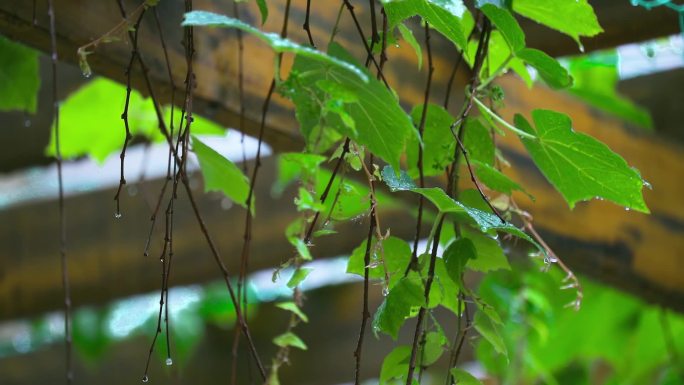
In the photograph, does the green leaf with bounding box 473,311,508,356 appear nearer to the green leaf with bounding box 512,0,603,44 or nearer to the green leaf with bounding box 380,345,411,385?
the green leaf with bounding box 380,345,411,385

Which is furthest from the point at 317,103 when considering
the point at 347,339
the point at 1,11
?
the point at 347,339

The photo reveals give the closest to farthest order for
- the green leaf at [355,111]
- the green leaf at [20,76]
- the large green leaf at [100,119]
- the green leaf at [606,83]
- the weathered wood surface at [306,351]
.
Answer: the green leaf at [355,111] → the green leaf at [20,76] → the large green leaf at [100,119] → the green leaf at [606,83] → the weathered wood surface at [306,351]

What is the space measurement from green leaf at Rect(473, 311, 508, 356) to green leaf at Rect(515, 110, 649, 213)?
13 cm

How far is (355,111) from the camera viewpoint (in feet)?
2.43

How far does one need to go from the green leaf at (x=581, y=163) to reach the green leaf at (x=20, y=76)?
592mm

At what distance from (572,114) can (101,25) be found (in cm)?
89

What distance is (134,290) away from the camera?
78.0 inches

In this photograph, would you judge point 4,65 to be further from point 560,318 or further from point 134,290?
point 560,318

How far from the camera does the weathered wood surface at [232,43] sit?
101cm

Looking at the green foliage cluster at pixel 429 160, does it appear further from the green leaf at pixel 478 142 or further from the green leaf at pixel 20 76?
the green leaf at pixel 20 76

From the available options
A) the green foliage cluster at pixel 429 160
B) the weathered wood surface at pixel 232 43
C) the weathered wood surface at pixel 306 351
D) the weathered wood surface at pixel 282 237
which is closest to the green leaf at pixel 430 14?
the green foliage cluster at pixel 429 160

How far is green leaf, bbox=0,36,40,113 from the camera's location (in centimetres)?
120

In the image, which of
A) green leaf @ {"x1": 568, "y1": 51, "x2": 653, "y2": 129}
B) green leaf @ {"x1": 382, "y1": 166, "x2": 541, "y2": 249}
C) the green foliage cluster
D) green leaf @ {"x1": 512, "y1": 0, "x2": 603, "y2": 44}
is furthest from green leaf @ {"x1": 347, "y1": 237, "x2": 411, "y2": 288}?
green leaf @ {"x1": 568, "y1": 51, "x2": 653, "y2": 129}

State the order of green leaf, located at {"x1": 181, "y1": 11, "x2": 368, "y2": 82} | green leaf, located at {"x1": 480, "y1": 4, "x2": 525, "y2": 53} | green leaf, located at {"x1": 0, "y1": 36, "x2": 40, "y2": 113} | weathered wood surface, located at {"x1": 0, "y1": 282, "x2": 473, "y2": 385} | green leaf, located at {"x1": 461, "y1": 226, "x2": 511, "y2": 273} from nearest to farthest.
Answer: green leaf, located at {"x1": 181, "y1": 11, "x2": 368, "y2": 82}
green leaf, located at {"x1": 480, "y1": 4, "x2": 525, "y2": 53}
green leaf, located at {"x1": 461, "y1": 226, "x2": 511, "y2": 273}
green leaf, located at {"x1": 0, "y1": 36, "x2": 40, "y2": 113}
weathered wood surface, located at {"x1": 0, "y1": 282, "x2": 473, "y2": 385}
